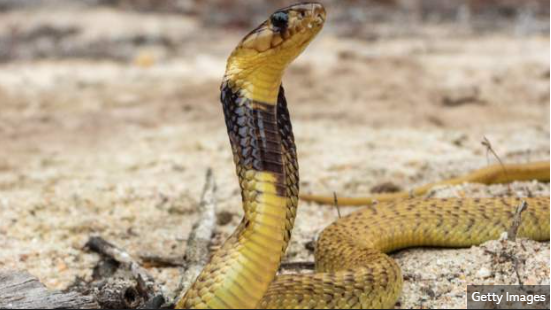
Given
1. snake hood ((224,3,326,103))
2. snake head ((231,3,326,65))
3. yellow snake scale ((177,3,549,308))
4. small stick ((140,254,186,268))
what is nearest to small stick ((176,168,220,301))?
small stick ((140,254,186,268))

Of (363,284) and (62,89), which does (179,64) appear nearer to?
(62,89)

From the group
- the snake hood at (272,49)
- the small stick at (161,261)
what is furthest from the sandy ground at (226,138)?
the snake hood at (272,49)

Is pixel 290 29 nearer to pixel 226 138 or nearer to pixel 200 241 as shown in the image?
pixel 200 241

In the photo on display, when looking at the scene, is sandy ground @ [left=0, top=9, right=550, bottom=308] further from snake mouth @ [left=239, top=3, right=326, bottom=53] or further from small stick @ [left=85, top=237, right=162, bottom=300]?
snake mouth @ [left=239, top=3, right=326, bottom=53]

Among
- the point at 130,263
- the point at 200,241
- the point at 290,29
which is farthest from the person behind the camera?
the point at 200,241

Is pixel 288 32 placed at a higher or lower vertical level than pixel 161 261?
higher

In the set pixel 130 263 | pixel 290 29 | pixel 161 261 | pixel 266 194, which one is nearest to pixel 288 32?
pixel 290 29
